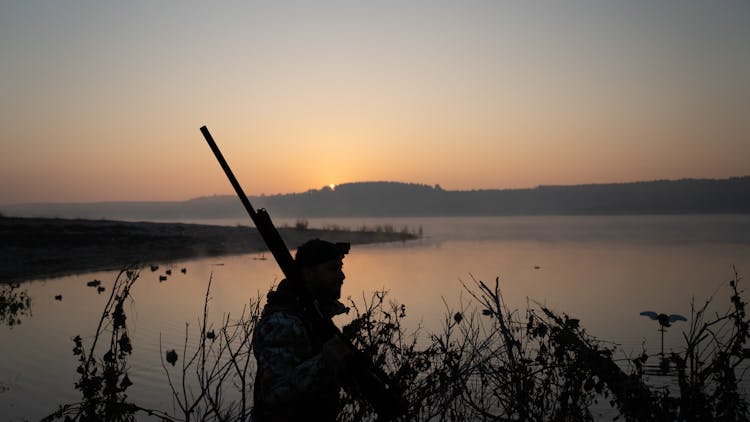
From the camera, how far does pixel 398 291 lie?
19.5 m

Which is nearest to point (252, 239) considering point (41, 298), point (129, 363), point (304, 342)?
point (41, 298)

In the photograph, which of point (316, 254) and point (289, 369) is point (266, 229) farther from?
point (289, 369)

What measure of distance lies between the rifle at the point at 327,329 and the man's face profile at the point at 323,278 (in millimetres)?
90

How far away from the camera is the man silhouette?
2869 mm

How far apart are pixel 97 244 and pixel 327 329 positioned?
31.0 m

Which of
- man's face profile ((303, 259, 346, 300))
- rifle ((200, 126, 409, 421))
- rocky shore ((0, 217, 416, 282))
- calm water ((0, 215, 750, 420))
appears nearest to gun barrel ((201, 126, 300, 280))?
rifle ((200, 126, 409, 421))

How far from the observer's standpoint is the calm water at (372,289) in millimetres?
10055

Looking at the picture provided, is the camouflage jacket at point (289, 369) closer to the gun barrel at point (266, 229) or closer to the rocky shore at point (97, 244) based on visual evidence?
the gun barrel at point (266, 229)

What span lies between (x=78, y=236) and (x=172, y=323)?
65.1 feet

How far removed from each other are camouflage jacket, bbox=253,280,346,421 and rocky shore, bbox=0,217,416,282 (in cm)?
1873

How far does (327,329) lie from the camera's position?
3125 mm

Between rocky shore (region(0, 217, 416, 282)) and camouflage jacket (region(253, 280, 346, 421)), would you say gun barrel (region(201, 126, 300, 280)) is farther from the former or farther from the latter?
rocky shore (region(0, 217, 416, 282))

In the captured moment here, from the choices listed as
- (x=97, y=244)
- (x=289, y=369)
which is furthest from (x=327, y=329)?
(x=97, y=244)

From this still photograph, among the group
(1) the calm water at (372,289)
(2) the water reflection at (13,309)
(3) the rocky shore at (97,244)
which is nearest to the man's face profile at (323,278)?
(1) the calm water at (372,289)
